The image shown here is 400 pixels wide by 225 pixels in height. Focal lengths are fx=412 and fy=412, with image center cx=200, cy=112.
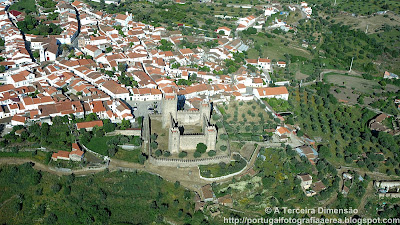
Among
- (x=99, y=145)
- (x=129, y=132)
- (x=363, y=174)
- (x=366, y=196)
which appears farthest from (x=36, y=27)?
(x=366, y=196)

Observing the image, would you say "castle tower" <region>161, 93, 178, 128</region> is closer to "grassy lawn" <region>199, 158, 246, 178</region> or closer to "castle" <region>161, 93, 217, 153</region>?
"castle" <region>161, 93, 217, 153</region>

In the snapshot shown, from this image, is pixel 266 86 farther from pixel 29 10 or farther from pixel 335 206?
pixel 29 10

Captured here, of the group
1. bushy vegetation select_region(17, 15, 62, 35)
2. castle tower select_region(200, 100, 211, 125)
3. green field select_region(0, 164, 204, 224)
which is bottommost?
green field select_region(0, 164, 204, 224)

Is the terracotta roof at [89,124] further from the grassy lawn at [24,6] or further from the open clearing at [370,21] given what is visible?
the open clearing at [370,21]

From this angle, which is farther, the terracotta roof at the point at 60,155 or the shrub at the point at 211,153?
the shrub at the point at 211,153

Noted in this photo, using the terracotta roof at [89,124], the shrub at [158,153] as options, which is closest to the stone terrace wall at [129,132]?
the terracotta roof at [89,124]

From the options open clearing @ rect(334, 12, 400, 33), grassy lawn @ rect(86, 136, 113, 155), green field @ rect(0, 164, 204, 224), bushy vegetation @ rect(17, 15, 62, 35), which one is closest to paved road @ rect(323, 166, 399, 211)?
green field @ rect(0, 164, 204, 224)
